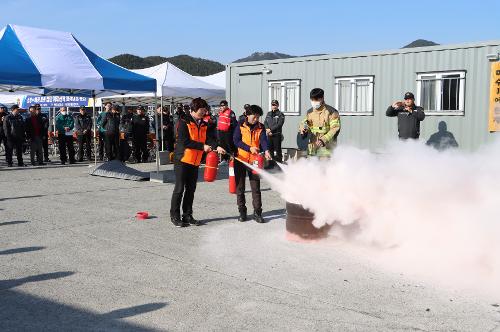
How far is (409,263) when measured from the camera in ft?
20.7

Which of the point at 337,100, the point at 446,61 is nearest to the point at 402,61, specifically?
the point at 446,61

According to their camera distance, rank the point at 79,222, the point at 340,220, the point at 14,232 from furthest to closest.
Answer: the point at 79,222 < the point at 14,232 < the point at 340,220

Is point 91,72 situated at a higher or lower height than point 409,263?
higher

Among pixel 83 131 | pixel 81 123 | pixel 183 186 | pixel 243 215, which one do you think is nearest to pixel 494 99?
pixel 243 215

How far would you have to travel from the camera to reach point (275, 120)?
15.7 m

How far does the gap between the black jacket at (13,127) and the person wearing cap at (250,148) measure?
11.7 m

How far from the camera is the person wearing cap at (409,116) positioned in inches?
453

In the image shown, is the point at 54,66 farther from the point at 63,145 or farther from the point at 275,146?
the point at 275,146

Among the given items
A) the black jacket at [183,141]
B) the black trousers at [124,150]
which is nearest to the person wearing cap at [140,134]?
the black trousers at [124,150]

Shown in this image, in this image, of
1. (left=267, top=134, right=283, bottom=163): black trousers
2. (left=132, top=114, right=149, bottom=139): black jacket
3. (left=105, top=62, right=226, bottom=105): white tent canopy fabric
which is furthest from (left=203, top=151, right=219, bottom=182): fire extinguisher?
(left=105, top=62, right=226, bottom=105): white tent canopy fabric

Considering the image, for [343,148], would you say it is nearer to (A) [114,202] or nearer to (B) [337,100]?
(A) [114,202]

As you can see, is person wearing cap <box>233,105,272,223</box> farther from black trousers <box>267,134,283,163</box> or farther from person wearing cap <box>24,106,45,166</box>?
person wearing cap <box>24,106,45,166</box>

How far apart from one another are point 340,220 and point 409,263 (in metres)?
1.11

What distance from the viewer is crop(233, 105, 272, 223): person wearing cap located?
28.2 ft
